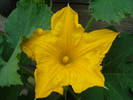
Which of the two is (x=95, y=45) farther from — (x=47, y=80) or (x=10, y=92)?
(x=10, y=92)

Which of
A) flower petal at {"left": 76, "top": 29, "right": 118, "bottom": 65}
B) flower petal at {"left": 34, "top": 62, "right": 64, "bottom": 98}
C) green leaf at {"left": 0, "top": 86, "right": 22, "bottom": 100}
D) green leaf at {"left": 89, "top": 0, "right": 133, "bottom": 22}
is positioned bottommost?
green leaf at {"left": 0, "top": 86, "right": 22, "bottom": 100}

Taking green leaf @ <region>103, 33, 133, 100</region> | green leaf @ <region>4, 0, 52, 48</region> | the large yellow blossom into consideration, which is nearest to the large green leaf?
green leaf @ <region>4, 0, 52, 48</region>

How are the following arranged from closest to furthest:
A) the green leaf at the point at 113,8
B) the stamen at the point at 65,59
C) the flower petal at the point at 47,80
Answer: the flower petal at the point at 47,80 → the stamen at the point at 65,59 → the green leaf at the point at 113,8

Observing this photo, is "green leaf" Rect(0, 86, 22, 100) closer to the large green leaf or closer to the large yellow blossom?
the large green leaf

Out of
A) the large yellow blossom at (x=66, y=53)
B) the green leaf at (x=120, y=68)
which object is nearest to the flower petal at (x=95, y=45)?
the large yellow blossom at (x=66, y=53)

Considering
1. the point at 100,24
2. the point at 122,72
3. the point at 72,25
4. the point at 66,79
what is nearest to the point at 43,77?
the point at 66,79

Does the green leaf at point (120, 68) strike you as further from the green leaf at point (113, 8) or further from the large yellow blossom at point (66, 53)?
the large yellow blossom at point (66, 53)
